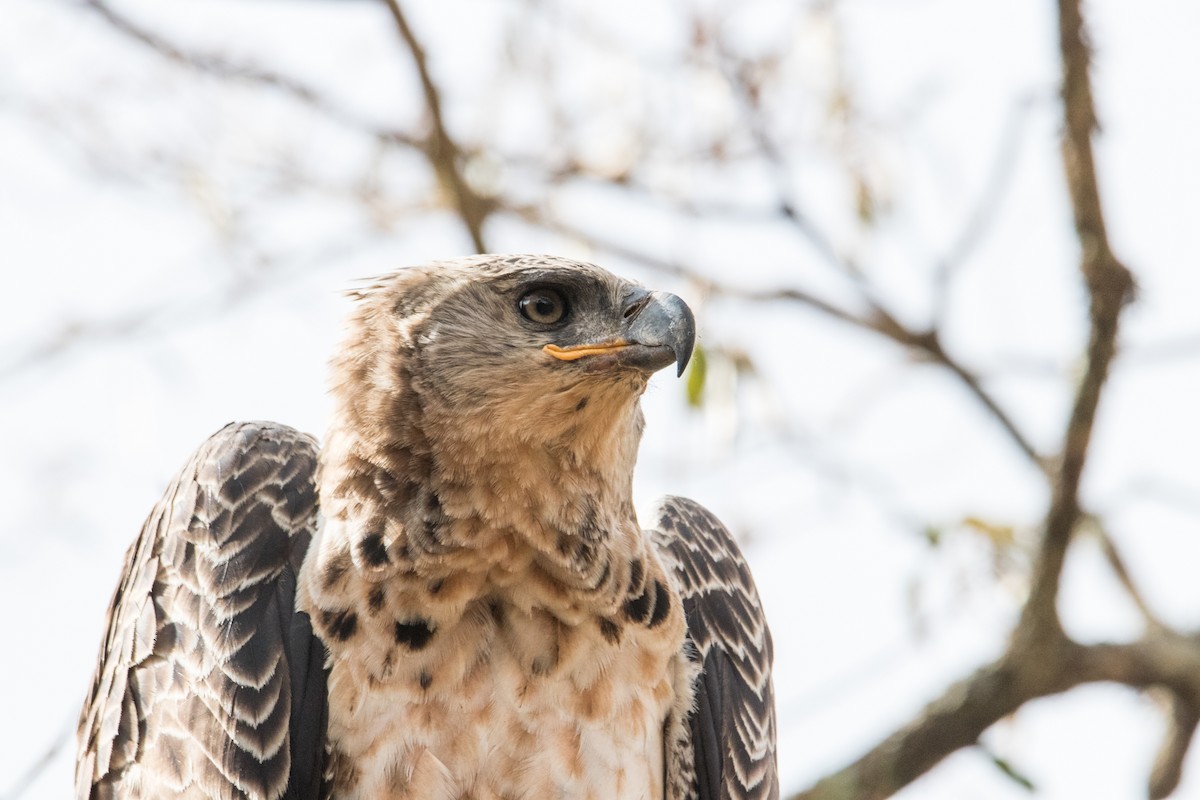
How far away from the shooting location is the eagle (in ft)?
16.4

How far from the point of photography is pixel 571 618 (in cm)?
516

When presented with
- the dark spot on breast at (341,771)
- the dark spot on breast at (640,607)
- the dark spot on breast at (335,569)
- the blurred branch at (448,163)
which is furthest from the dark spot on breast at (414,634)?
the blurred branch at (448,163)

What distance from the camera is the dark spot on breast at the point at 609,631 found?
5.23m

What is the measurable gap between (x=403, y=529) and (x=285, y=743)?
2.63 ft

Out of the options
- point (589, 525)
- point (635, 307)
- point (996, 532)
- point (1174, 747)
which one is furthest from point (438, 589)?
point (1174, 747)

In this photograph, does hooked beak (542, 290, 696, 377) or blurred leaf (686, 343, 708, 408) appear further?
blurred leaf (686, 343, 708, 408)

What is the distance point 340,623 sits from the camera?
506cm

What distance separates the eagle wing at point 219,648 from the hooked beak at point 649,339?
1197 millimetres

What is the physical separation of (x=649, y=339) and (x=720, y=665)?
1.44 m

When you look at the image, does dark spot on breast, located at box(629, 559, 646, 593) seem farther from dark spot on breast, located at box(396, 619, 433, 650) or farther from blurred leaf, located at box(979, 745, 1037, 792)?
blurred leaf, located at box(979, 745, 1037, 792)

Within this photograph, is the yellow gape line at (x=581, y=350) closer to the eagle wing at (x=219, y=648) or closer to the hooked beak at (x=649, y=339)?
the hooked beak at (x=649, y=339)

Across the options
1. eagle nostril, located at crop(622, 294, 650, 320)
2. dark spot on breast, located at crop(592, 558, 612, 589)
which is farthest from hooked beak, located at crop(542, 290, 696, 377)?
dark spot on breast, located at crop(592, 558, 612, 589)

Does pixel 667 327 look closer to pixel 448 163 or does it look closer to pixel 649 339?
pixel 649 339

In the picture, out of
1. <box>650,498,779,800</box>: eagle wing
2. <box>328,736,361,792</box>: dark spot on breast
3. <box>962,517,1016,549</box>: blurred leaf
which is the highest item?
<box>328,736,361,792</box>: dark spot on breast
